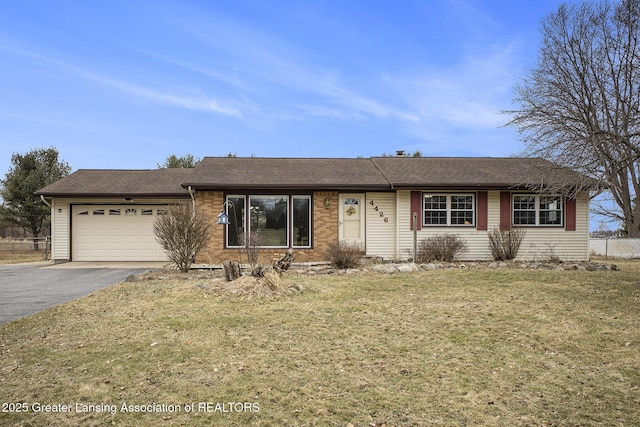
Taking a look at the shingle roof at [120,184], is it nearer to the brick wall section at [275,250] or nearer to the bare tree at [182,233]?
the brick wall section at [275,250]

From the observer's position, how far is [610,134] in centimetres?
918

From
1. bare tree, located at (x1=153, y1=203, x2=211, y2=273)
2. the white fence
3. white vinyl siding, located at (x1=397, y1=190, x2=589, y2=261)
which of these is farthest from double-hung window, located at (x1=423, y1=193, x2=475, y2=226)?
the white fence

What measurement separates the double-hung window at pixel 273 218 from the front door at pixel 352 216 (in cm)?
121

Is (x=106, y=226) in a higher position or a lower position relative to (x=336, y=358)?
higher

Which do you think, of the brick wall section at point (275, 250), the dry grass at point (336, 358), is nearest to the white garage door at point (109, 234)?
the brick wall section at point (275, 250)

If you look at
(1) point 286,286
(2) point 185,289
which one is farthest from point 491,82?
(2) point 185,289

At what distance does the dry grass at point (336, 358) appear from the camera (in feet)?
11.3

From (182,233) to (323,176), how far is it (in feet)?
18.8

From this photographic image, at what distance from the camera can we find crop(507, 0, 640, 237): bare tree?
9.80m

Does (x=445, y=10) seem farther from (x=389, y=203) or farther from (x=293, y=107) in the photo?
(x=293, y=107)

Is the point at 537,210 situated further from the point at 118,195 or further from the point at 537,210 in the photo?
the point at 118,195

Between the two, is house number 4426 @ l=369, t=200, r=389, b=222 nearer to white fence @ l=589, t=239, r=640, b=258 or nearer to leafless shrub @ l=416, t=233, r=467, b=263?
leafless shrub @ l=416, t=233, r=467, b=263

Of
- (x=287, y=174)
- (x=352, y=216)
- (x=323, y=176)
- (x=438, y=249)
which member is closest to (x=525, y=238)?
(x=438, y=249)

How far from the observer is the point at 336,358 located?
15.0 ft
